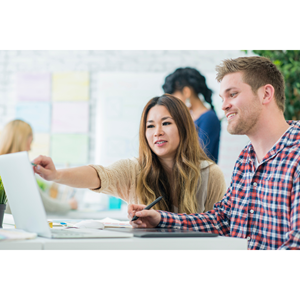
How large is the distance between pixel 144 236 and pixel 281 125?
655mm

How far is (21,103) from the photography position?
3586 mm

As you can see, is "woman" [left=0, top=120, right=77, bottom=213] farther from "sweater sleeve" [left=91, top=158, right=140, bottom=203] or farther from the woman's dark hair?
"sweater sleeve" [left=91, top=158, right=140, bottom=203]

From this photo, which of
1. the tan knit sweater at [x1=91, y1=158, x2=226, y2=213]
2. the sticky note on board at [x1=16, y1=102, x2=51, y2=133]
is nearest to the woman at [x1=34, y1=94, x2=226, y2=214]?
the tan knit sweater at [x1=91, y1=158, x2=226, y2=213]

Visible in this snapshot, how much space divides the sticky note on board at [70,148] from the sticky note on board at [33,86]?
42cm

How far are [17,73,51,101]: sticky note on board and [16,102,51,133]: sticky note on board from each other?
6 cm

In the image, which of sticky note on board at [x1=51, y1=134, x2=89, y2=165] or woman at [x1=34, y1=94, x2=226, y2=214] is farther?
sticky note on board at [x1=51, y1=134, x2=89, y2=165]

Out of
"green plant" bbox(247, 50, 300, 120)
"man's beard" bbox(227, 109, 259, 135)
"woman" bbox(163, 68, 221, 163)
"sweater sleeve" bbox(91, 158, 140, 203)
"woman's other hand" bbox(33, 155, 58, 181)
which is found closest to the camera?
"woman's other hand" bbox(33, 155, 58, 181)

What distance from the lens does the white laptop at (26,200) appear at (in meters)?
0.73

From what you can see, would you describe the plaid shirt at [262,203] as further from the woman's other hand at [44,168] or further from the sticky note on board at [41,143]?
the sticky note on board at [41,143]

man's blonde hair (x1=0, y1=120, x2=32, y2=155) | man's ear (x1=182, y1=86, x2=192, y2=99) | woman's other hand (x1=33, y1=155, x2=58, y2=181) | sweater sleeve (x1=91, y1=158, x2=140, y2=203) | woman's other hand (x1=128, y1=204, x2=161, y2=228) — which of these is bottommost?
woman's other hand (x1=128, y1=204, x2=161, y2=228)

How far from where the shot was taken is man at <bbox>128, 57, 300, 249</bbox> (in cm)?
100

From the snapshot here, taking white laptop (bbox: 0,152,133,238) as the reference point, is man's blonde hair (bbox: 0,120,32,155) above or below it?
above

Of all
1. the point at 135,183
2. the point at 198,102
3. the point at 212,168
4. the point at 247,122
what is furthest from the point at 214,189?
the point at 198,102

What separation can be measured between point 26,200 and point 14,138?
1895 millimetres
